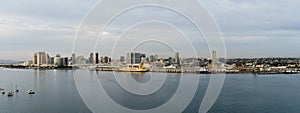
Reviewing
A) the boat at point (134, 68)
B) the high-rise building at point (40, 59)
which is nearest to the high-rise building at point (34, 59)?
the high-rise building at point (40, 59)

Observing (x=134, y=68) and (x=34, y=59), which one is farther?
(x=34, y=59)

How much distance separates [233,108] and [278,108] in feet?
3.39

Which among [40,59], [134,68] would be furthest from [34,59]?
[134,68]

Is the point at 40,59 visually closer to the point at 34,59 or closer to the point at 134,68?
the point at 34,59

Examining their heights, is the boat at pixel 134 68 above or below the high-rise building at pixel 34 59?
below

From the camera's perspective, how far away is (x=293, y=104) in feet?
22.2

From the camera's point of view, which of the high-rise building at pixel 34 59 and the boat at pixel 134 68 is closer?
the boat at pixel 134 68

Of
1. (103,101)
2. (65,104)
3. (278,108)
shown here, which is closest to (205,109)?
(278,108)

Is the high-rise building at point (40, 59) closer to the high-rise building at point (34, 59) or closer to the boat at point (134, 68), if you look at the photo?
the high-rise building at point (34, 59)

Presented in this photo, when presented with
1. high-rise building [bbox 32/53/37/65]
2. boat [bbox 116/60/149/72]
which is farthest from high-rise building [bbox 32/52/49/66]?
boat [bbox 116/60/149/72]

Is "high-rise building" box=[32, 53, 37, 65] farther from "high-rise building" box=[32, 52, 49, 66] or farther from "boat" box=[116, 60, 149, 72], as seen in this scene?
"boat" box=[116, 60, 149, 72]

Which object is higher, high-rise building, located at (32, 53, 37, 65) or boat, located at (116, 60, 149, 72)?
high-rise building, located at (32, 53, 37, 65)

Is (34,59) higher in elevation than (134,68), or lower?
higher

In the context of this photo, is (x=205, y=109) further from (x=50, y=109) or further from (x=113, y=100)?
(x=50, y=109)
